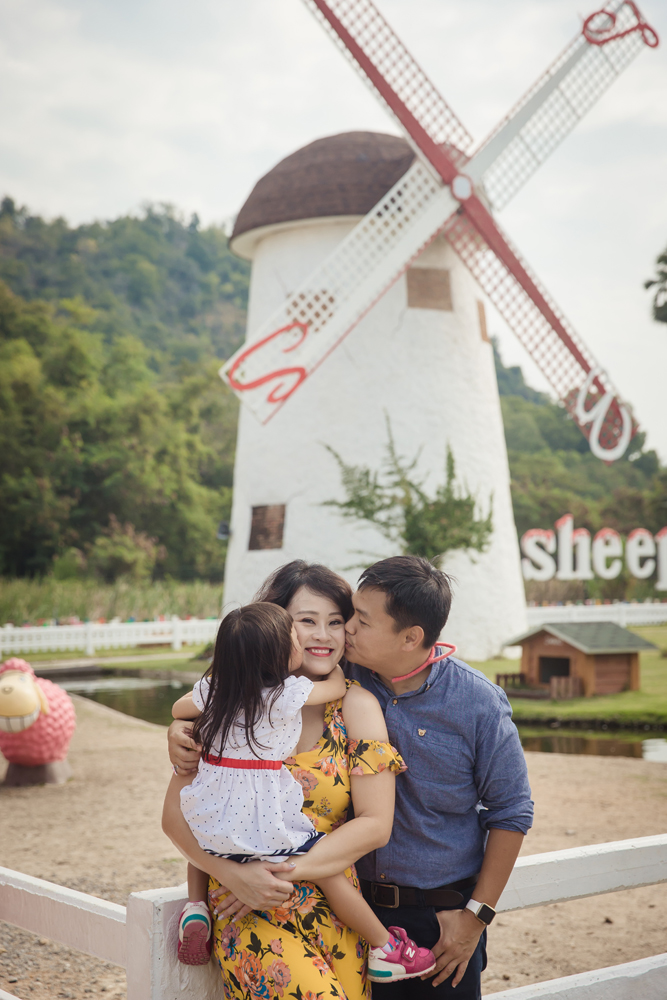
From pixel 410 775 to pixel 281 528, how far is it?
1159cm

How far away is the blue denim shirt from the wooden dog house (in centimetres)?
923

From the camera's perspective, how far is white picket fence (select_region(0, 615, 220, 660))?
17.6 meters

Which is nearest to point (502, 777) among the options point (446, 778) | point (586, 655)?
point (446, 778)

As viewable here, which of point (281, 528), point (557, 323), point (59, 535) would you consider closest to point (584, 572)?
point (557, 323)

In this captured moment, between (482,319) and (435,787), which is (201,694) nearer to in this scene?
(435,787)

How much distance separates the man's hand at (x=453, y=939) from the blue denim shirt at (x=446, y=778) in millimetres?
73

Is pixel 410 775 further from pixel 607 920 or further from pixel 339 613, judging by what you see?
pixel 607 920

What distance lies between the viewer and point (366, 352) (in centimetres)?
1333

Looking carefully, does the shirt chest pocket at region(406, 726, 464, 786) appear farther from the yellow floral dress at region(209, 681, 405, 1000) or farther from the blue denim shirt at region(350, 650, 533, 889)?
the yellow floral dress at region(209, 681, 405, 1000)

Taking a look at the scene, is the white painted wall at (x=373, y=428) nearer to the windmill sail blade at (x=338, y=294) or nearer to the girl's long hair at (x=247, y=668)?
the windmill sail blade at (x=338, y=294)

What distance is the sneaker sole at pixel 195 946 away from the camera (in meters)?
1.79

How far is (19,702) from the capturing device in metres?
6.55

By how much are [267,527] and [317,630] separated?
11.7 metres

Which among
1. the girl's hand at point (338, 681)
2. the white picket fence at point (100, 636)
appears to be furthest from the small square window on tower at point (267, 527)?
the girl's hand at point (338, 681)
